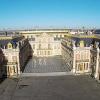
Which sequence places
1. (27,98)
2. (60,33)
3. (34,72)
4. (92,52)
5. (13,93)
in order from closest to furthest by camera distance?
1. (27,98)
2. (13,93)
3. (92,52)
4. (34,72)
5. (60,33)

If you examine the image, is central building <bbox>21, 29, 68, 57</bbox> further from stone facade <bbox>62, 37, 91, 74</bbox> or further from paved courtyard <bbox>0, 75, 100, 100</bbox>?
paved courtyard <bbox>0, 75, 100, 100</bbox>

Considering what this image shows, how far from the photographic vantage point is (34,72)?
62.9 meters

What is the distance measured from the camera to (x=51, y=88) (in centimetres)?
4716

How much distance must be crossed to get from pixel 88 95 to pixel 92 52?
20.3 meters

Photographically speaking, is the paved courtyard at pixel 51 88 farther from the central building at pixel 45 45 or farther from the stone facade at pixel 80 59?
the central building at pixel 45 45

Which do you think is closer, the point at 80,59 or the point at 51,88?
the point at 51,88

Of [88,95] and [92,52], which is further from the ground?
[92,52]

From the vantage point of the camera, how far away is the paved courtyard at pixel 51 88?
41.5 metres

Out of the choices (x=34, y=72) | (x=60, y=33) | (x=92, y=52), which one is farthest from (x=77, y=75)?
(x=60, y=33)

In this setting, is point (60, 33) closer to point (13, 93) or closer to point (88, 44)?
point (88, 44)

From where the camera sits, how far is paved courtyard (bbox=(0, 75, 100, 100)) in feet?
136

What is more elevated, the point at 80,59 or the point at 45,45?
the point at 45,45

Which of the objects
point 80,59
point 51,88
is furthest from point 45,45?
point 51,88

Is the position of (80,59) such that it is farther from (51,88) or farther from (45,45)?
(45,45)
